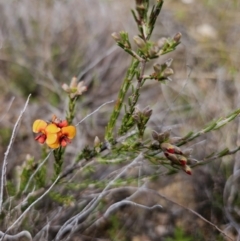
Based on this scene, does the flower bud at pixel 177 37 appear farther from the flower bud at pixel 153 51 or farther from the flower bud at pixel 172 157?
the flower bud at pixel 172 157

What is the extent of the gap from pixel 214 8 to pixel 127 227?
7.68ft

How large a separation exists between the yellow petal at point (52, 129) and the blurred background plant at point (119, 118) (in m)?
0.12

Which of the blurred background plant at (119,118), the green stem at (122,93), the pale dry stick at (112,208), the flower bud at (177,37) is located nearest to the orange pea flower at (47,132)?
the blurred background plant at (119,118)

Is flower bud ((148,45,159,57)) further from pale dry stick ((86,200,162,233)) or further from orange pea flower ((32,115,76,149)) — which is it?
pale dry stick ((86,200,162,233))

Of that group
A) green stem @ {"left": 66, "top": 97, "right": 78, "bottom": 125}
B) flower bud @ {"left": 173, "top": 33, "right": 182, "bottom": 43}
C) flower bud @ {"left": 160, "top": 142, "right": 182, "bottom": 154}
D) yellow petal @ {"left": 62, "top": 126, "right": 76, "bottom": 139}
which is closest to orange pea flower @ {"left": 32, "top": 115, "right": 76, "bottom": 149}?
yellow petal @ {"left": 62, "top": 126, "right": 76, "bottom": 139}

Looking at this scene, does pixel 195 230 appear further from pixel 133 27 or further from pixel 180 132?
pixel 133 27

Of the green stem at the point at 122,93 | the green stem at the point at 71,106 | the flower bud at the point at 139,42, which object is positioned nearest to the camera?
the flower bud at the point at 139,42

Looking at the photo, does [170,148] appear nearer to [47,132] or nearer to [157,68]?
[157,68]

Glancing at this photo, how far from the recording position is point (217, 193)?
189cm

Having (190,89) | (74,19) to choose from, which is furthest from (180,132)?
(74,19)

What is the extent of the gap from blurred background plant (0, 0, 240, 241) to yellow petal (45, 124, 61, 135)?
0.12m

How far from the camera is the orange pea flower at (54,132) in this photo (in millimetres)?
1137

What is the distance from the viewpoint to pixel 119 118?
2.51 m

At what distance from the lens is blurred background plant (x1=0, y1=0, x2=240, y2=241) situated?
135cm
